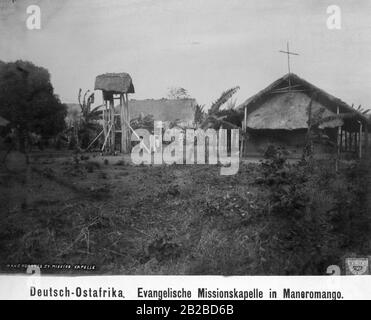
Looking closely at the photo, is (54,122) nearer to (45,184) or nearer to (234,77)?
(45,184)

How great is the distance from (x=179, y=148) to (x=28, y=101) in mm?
1667

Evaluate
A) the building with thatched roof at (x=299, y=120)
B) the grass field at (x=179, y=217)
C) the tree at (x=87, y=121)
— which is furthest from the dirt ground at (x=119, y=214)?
the building with thatched roof at (x=299, y=120)

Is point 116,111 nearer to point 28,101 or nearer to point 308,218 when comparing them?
point 28,101

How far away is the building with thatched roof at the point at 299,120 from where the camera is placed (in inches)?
150

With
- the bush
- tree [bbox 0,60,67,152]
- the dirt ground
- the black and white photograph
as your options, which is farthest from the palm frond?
tree [bbox 0,60,67,152]

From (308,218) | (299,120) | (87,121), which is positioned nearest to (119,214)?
(87,121)

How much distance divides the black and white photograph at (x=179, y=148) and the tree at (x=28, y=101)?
1cm

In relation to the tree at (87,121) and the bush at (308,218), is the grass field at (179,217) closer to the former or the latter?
the bush at (308,218)

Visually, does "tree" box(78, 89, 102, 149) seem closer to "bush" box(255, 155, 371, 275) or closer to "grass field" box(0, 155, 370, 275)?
"grass field" box(0, 155, 370, 275)

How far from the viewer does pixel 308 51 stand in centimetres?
361

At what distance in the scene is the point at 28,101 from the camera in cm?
382

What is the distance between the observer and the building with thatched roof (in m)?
3.82

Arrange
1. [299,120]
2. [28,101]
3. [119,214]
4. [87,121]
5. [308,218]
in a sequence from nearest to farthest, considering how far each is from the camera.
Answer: [308,218] → [119,214] → [28,101] → [87,121] → [299,120]
